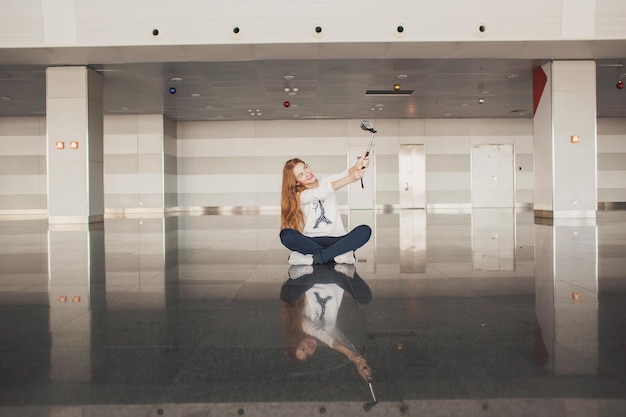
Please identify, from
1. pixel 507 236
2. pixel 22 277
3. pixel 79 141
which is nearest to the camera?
pixel 22 277

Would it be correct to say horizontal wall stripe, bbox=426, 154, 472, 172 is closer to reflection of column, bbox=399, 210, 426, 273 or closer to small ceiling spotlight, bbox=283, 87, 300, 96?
small ceiling spotlight, bbox=283, 87, 300, 96

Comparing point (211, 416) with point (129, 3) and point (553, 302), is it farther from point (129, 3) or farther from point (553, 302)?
point (129, 3)

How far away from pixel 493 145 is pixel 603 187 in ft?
25.4

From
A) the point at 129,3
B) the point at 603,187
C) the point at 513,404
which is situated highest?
the point at 129,3

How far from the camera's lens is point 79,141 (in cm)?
1686

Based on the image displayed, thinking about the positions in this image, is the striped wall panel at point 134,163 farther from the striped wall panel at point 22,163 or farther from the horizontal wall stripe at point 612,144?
the horizontal wall stripe at point 612,144

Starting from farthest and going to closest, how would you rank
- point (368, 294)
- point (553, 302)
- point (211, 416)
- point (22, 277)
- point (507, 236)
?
point (507, 236)
point (22, 277)
point (368, 294)
point (553, 302)
point (211, 416)

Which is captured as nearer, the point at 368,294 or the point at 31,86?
the point at 368,294

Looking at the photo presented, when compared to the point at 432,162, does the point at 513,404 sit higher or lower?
lower

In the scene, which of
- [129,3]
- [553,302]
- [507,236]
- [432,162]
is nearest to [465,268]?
[553,302]

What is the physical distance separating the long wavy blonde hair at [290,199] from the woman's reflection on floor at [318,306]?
2.02 ft

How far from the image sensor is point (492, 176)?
30234 mm

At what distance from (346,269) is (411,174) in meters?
24.7

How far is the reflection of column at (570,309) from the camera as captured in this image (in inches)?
104
